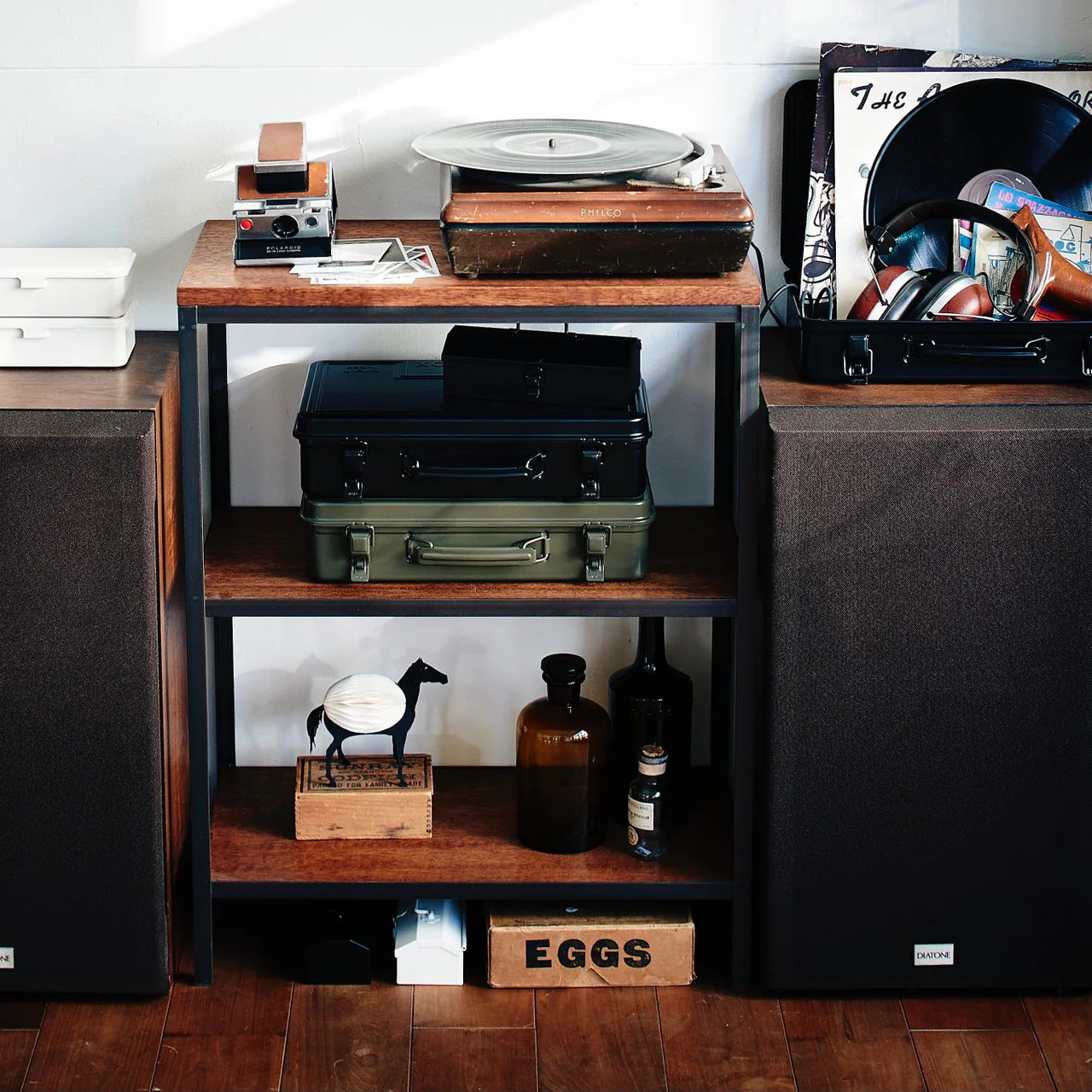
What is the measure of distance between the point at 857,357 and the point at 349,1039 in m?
1.23

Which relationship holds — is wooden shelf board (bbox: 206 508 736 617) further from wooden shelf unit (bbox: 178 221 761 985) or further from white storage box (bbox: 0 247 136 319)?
white storage box (bbox: 0 247 136 319)

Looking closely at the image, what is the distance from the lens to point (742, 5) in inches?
91.9

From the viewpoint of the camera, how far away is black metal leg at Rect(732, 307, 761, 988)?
6.81 feet

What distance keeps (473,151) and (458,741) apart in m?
1.05

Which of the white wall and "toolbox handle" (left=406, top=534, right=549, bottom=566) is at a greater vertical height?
the white wall

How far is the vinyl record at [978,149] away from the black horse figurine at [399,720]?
0.98 meters

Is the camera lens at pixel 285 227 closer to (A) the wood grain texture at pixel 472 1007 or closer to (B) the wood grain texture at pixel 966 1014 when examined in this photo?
(A) the wood grain texture at pixel 472 1007

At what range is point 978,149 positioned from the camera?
237 centimetres

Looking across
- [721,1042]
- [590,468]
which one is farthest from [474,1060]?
[590,468]

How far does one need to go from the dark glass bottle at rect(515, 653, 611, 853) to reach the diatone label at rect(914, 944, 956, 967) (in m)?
0.52

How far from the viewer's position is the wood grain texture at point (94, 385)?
81.8 inches

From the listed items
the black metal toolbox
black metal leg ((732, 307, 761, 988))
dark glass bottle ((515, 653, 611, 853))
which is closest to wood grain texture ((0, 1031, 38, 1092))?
dark glass bottle ((515, 653, 611, 853))

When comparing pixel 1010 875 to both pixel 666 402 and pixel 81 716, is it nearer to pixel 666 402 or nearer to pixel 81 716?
pixel 666 402

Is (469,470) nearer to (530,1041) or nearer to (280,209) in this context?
(280,209)
